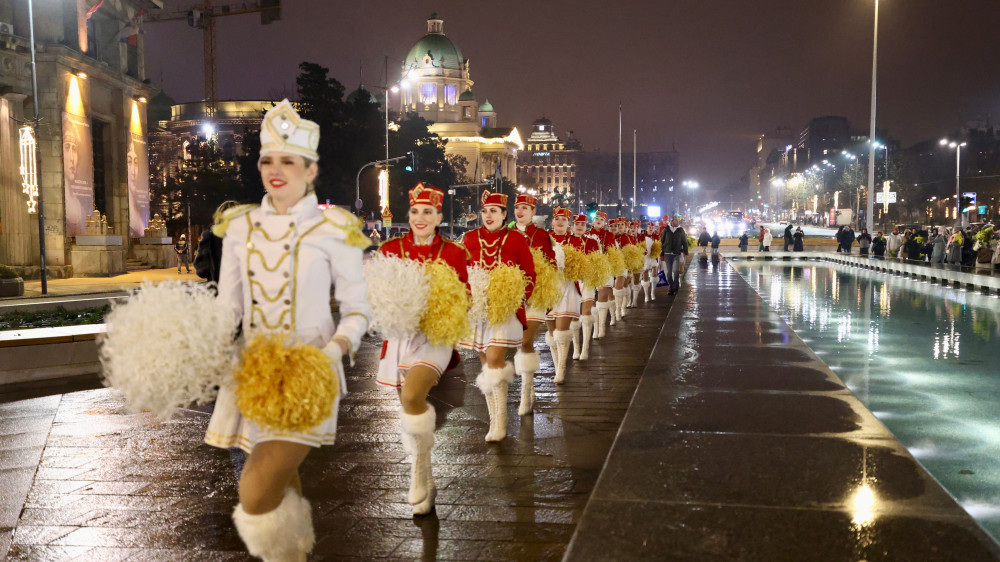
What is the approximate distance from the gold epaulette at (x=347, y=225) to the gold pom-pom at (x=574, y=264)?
22.5 feet

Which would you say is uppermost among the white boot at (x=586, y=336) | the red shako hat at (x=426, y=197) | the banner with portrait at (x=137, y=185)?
the banner with portrait at (x=137, y=185)

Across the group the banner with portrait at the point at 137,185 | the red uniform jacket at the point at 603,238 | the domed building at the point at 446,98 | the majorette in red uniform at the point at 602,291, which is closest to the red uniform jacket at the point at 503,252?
the red uniform jacket at the point at 603,238

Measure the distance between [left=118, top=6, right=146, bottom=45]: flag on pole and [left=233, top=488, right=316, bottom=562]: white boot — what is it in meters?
37.9

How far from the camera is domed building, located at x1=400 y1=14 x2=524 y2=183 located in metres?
145

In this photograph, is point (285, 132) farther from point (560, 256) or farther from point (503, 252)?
point (560, 256)

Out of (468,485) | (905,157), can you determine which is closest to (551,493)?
(468,485)

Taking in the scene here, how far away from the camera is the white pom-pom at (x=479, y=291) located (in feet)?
23.1

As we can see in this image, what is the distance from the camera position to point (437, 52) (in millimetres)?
147750

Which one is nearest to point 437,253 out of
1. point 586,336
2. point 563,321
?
point 563,321

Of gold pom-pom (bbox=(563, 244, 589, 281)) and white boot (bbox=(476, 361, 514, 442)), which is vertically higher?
gold pom-pom (bbox=(563, 244, 589, 281))

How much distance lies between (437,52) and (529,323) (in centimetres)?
14449

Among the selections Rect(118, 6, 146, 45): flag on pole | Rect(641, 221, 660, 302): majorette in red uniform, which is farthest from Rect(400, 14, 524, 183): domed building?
Rect(641, 221, 660, 302): majorette in red uniform

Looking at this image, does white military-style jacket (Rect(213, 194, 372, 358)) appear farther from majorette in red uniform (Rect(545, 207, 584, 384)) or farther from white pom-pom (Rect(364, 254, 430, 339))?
majorette in red uniform (Rect(545, 207, 584, 384))

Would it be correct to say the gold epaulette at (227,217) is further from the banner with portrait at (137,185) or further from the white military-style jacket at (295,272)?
the banner with portrait at (137,185)
